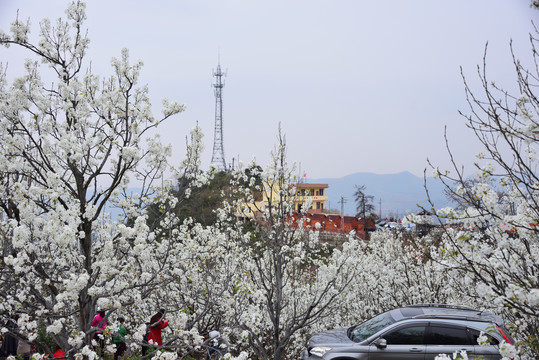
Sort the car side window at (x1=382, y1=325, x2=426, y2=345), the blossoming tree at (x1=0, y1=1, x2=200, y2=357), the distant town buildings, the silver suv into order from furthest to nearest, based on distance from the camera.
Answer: the distant town buildings
the car side window at (x1=382, y1=325, x2=426, y2=345)
the silver suv
the blossoming tree at (x1=0, y1=1, x2=200, y2=357)

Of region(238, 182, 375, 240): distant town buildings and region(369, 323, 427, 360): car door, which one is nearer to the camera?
region(369, 323, 427, 360): car door

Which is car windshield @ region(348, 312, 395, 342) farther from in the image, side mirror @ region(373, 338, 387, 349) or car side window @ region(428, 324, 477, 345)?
car side window @ region(428, 324, 477, 345)

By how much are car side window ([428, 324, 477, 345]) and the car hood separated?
1500mm

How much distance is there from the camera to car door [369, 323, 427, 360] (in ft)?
23.9

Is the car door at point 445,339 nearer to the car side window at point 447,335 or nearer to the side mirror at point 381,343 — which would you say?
the car side window at point 447,335

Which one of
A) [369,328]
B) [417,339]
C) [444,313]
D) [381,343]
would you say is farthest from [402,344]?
[444,313]

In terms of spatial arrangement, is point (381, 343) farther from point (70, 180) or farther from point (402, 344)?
point (70, 180)

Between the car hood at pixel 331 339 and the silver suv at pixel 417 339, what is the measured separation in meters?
0.02

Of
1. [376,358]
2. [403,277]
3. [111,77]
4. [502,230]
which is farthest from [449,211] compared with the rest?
[403,277]

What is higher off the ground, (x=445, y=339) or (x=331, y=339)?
(x=445, y=339)

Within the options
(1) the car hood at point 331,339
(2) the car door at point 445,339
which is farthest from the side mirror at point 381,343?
(2) the car door at point 445,339

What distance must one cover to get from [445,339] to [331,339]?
81.5 inches

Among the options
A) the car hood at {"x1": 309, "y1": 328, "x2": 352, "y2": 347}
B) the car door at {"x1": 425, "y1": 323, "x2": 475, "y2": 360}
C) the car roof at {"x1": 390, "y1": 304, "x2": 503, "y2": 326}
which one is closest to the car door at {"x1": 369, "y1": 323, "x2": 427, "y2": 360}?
the car door at {"x1": 425, "y1": 323, "x2": 475, "y2": 360}

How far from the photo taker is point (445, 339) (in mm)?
7312
